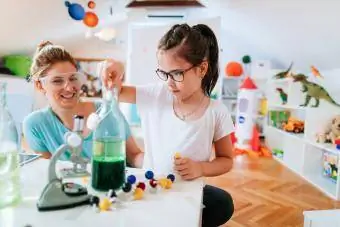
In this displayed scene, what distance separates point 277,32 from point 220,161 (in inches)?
109

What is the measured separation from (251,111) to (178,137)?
3083 mm

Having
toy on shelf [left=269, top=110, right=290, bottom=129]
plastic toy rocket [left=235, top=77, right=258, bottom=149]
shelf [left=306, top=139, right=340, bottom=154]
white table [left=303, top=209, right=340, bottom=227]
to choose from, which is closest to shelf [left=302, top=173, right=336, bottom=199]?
shelf [left=306, top=139, right=340, bottom=154]

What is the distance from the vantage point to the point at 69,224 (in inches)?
19.5

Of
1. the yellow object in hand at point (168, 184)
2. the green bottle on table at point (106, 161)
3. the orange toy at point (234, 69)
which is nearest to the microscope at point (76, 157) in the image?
the green bottle on table at point (106, 161)

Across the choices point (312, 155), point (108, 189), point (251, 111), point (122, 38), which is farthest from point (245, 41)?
point (108, 189)

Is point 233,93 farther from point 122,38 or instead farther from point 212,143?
point 212,143

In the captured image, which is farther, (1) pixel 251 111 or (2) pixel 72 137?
(1) pixel 251 111

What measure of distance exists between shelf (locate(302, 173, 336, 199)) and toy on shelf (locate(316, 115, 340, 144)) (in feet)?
1.03

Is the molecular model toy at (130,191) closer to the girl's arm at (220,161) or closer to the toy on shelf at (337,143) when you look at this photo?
the girl's arm at (220,161)

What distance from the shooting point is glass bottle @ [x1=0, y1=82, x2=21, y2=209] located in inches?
22.9

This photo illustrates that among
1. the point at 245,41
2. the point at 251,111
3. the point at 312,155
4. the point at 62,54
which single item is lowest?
the point at 312,155

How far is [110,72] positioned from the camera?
0.80 metres

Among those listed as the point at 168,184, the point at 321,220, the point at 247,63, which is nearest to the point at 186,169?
the point at 168,184

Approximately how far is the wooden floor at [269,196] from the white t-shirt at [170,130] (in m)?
1.00
